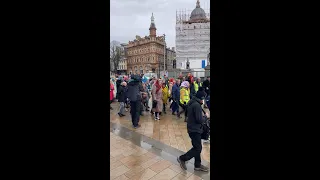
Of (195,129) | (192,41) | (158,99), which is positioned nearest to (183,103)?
(158,99)

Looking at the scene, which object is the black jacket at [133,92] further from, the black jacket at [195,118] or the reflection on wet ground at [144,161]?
the black jacket at [195,118]

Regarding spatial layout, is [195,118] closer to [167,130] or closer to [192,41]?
[167,130]

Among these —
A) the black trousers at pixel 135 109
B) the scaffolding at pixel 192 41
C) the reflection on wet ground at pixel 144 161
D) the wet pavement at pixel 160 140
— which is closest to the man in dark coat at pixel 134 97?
the black trousers at pixel 135 109

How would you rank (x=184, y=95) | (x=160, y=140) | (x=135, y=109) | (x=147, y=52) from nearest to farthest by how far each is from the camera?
(x=160, y=140)
(x=135, y=109)
(x=184, y=95)
(x=147, y=52)

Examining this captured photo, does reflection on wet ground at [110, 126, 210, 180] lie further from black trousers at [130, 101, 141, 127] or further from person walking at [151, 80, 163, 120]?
person walking at [151, 80, 163, 120]

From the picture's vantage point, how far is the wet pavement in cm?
394

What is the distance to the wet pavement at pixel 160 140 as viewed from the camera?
394 cm

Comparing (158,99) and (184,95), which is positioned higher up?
(184,95)

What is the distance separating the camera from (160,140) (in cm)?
574
